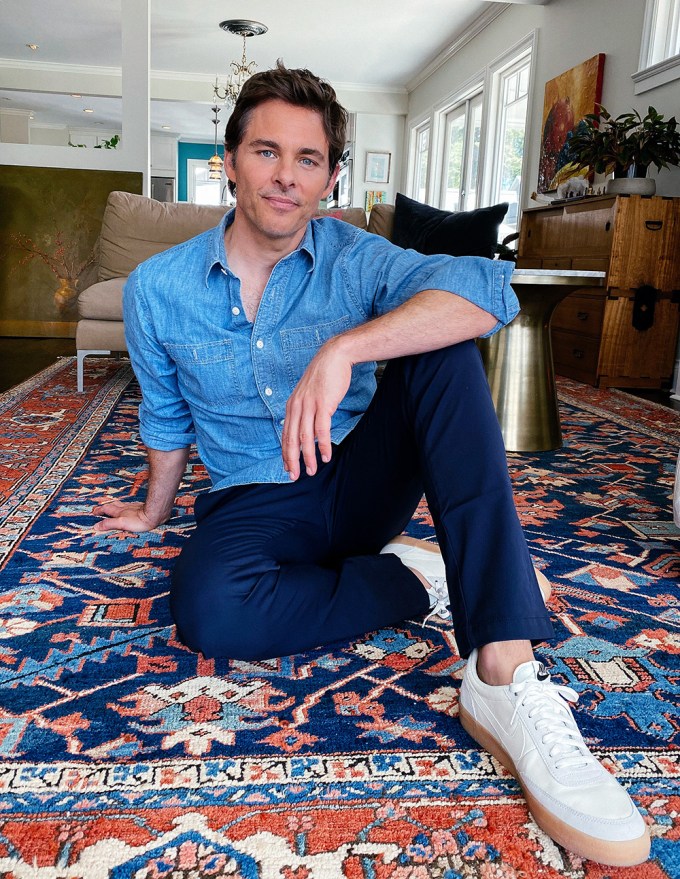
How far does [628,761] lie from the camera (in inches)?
37.2

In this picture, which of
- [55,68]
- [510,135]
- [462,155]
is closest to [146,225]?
[510,135]

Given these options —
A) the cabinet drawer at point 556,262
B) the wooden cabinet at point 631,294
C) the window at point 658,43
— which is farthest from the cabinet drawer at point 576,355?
the window at point 658,43

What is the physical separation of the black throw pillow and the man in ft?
6.67

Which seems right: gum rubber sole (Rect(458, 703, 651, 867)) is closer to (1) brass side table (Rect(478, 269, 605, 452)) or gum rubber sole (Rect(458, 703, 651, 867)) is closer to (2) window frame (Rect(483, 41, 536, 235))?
(1) brass side table (Rect(478, 269, 605, 452))

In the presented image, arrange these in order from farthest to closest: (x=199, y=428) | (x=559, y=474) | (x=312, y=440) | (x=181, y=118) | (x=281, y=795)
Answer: (x=181, y=118) < (x=559, y=474) < (x=199, y=428) < (x=312, y=440) < (x=281, y=795)

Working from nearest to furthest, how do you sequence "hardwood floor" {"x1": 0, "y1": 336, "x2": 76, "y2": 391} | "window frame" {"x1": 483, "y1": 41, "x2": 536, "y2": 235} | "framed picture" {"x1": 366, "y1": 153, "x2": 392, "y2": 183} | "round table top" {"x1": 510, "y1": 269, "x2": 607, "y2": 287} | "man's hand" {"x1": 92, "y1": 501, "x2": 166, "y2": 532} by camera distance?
"man's hand" {"x1": 92, "y1": 501, "x2": 166, "y2": 532} → "round table top" {"x1": 510, "y1": 269, "x2": 607, "y2": 287} → "hardwood floor" {"x1": 0, "y1": 336, "x2": 76, "y2": 391} → "window frame" {"x1": 483, "y1": 41, "x2": 536, "y2": 235} → "framed picture" {"x1": 366, "y1": 153, "x2": 392, "y2": 183}

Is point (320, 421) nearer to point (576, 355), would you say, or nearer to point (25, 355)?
point (576, 355)

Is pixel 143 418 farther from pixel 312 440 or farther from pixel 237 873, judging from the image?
pixel 237 873

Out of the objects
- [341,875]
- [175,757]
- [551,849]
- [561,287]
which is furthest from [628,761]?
[561,287]

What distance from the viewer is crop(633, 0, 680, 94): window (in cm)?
440

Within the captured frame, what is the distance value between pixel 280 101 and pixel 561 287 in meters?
1.48

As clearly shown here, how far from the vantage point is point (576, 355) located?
444cm

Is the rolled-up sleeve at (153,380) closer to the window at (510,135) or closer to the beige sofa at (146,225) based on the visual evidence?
the beige sofa at (146,225)

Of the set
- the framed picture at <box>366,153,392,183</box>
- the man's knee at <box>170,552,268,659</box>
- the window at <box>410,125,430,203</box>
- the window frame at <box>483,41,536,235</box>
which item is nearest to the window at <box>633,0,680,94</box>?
the window frame at <box>483,41,536,235</box>
